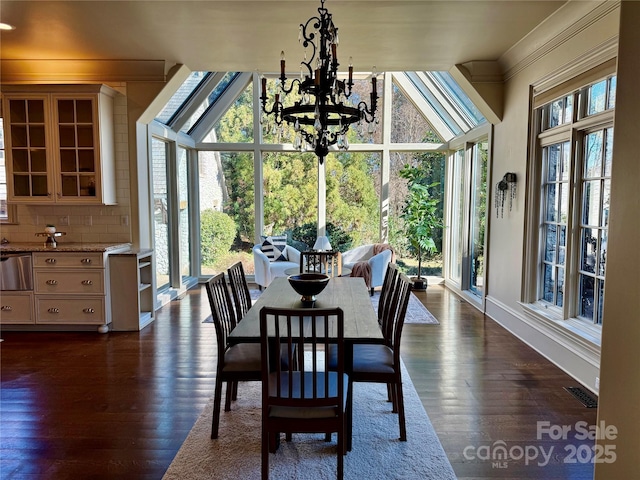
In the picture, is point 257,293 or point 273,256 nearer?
point 257,293

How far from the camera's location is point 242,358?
2559 mm

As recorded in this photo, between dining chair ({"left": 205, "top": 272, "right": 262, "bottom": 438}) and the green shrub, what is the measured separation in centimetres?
456

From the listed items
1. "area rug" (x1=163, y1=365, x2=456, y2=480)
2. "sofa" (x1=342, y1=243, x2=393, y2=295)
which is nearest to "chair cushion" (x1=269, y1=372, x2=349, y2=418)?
"area rug" (x1=163, y1=365, x2=456, y2=480)

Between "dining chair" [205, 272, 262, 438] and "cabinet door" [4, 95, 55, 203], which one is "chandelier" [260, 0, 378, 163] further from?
"cabinet door" [4, 95, 55, 203]

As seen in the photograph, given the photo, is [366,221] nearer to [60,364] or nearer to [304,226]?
[304,226]

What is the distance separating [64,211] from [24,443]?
3180 mm

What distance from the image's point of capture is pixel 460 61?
15.4 ft

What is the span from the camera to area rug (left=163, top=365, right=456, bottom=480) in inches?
85.7

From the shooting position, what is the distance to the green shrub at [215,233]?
7.25m

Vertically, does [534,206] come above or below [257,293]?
above

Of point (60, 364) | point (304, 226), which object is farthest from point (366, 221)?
point (60, 364)

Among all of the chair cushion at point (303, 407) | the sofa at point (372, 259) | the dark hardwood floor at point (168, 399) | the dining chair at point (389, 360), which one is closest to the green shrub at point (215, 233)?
the sofa at point (372, 259)

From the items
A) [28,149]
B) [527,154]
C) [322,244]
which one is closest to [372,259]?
[322,244]

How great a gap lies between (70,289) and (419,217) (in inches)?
202
